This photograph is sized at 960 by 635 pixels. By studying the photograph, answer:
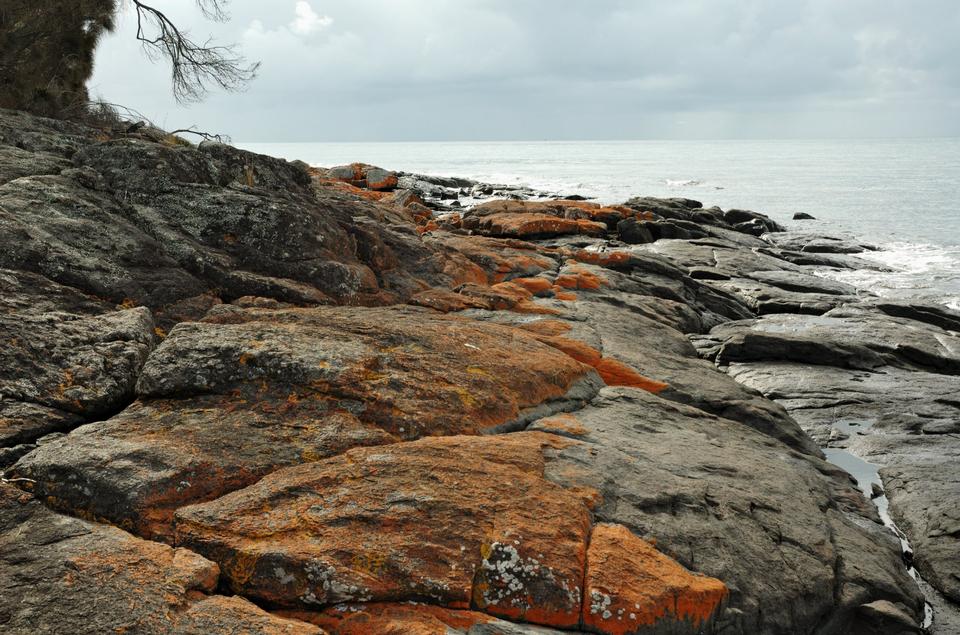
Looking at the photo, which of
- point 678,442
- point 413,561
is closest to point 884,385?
point 678,442

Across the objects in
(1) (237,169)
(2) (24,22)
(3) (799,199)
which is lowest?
(3) (799,199)

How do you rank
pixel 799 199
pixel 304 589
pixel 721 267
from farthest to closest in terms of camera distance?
pixel 799 199, pixel 721 267, pixel 304 589

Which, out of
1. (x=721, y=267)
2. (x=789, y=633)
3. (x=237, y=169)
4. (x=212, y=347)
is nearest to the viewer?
(x=789, y=633)

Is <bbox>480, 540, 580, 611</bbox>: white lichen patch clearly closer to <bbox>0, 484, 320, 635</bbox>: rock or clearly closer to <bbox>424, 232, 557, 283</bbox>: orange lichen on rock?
<bbox>0, 484, 320, 635</bbox>: rock

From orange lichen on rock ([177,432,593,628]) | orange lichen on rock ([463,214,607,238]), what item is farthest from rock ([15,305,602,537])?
orange lichen on rock ([463,214,607,238])

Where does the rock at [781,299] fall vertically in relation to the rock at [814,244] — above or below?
above

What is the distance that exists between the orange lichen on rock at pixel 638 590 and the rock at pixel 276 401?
1679 mm

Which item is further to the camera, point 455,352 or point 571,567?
point 455,352

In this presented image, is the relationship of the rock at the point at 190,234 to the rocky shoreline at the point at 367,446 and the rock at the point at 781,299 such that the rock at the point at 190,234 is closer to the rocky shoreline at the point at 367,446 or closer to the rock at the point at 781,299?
the rocky shoreline at the point at 367,446

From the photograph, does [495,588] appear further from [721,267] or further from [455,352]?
[721,267]

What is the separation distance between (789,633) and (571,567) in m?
1.88

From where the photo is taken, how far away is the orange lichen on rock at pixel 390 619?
3.61m

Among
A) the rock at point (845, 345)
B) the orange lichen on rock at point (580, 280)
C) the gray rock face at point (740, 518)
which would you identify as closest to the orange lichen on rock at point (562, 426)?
the gray rock face at point (740, 518)

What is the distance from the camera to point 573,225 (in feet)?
69.7
